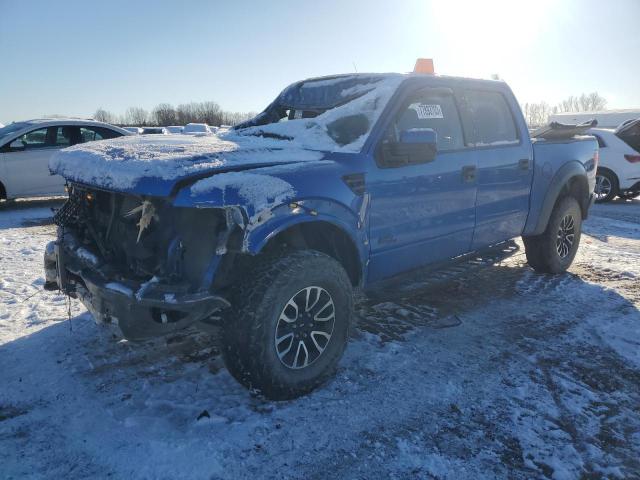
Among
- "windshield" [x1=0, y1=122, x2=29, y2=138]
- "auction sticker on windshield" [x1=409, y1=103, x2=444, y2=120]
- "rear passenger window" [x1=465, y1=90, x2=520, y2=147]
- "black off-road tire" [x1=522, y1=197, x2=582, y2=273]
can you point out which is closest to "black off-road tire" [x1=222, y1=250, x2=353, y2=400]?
"auction sticker on windshield" [x1=409, y1=103, x2=444, y2=120]

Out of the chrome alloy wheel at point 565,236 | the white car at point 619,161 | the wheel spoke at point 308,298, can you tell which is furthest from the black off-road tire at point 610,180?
the wheel spoke at point 308,298

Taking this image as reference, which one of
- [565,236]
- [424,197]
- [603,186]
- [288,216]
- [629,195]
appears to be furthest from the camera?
[629,195]

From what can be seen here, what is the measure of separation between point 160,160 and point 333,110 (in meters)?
1.56

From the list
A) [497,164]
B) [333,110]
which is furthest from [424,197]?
[497,164]

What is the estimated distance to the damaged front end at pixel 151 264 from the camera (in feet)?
8.58

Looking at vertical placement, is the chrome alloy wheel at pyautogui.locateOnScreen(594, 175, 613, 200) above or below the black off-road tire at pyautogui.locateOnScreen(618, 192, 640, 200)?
above

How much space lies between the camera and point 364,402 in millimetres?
2975

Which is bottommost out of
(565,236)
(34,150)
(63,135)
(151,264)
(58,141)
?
(565,236)

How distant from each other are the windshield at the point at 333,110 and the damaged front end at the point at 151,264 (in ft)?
3.79

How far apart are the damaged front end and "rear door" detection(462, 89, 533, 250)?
2.47 metres

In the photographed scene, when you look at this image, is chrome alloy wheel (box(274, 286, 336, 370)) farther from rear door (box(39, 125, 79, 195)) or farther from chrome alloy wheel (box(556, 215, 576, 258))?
rear door (box(39, 125, 79, 195))

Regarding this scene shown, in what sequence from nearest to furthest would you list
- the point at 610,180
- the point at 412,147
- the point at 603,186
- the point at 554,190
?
the point at 412,147 < the point at 554,190 < the point at 610,180 < the point at 603,186

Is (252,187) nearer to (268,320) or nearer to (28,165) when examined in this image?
(268,320)

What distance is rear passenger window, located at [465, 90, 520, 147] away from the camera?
4.35 m
